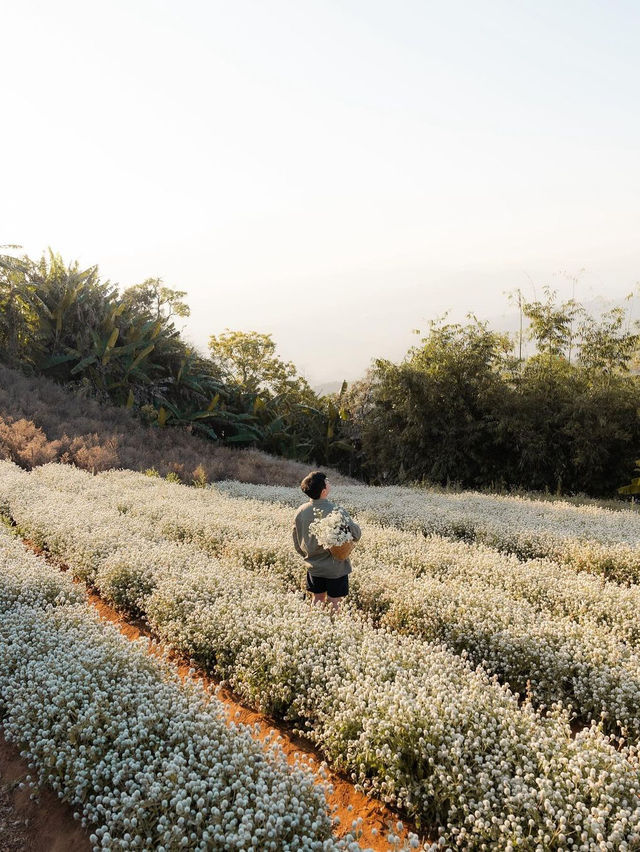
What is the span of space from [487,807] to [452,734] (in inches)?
23.2

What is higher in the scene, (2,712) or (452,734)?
(452,734)

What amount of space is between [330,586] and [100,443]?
14.6 metres

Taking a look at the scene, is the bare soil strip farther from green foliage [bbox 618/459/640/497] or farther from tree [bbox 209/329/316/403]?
tree [bbox 209/329/316/403]

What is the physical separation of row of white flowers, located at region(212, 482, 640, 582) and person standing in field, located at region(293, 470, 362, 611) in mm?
4625

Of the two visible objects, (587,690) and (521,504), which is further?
(521,504)

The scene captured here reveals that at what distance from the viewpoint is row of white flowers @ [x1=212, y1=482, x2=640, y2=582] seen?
385 inches

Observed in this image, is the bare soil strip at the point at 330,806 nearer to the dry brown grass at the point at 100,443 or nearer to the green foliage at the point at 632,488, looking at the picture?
the dry brown grass at the point at 100,443

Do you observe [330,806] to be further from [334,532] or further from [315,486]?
[315,486]

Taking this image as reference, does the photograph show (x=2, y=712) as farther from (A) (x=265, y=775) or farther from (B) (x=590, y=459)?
(B) (x=590, y=459)

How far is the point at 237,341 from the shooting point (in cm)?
4484

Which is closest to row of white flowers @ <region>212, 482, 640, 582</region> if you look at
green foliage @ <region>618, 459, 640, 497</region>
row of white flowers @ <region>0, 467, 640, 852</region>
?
row of white flowers @ <region>0, 467, 640, 852</region>

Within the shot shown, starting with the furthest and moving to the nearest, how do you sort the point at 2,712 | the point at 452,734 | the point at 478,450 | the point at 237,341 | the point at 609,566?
the point at 237,341 → the point at 478,450 → the point at 609,566 → the point at 2,712 → the point at 452,734

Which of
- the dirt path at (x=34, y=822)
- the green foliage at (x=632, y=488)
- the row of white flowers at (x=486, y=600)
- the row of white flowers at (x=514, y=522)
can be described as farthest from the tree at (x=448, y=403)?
the dirt path at (x=34, y=822)

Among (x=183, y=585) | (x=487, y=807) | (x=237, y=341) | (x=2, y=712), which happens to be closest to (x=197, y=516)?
(x=183, y=585)
